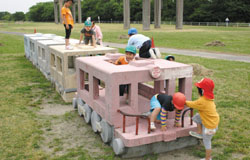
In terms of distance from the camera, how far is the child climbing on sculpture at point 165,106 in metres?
4.51

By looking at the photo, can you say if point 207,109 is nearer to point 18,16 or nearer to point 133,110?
point 133,110

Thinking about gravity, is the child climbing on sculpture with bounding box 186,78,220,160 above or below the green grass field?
above

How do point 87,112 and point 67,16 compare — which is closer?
point 87,112

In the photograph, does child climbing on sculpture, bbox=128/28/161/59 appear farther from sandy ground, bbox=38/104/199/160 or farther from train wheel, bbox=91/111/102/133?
sandy ground, bbox=38/104/199/160

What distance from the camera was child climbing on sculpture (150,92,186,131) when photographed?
4.51m

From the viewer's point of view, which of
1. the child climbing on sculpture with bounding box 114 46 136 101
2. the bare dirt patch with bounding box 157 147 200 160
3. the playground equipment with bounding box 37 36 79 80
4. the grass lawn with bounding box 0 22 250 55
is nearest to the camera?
the bare dirt patch with bounding box 157 147 200 160

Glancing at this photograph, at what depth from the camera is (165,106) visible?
4.63m

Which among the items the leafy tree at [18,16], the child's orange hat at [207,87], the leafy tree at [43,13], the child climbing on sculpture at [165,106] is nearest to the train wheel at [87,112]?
the child climbing on sculpture at [165,106]

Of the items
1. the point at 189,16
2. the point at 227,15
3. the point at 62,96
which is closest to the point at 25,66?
the point at 62,96

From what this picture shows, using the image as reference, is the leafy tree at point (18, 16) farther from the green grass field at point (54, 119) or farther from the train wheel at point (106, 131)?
the train wheel at point (106, 131)

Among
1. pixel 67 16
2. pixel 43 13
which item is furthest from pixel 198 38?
pixel 43 13

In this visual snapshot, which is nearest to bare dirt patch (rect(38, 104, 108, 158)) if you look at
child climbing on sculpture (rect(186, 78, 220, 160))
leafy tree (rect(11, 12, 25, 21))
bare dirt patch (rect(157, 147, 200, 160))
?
bare dirt patch (rect(157, 147, 200, 160))

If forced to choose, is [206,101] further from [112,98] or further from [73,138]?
[73,138]

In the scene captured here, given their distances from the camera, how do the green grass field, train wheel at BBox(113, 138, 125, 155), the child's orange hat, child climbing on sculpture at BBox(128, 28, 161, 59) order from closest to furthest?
the child's orange hat → train wheel at BBox(113, 138, 125, 155) → the green grass field → child climbing on sculpture at BBox(128, 28, 161, 59)
